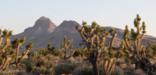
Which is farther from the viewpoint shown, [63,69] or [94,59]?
[63,69]

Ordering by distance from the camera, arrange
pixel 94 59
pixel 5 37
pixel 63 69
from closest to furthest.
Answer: pixel 5 37 → pixel 94 59 → pixel 63 69

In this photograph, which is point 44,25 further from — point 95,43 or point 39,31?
point 95,43

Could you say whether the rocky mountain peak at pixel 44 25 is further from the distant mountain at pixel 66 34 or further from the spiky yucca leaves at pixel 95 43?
the spiky yucca leaves at pixel 95 43

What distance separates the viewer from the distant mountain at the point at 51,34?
111m

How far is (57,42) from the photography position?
112m

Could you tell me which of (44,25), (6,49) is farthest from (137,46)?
(44,25)

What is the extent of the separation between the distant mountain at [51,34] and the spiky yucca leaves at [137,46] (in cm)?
7465

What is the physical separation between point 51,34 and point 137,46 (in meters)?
106

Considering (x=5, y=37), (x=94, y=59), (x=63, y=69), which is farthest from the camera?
(x=63, y=69)

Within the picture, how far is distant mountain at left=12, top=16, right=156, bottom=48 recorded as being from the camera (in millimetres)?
111262

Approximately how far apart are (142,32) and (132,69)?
3474mm

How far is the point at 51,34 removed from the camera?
129250mm

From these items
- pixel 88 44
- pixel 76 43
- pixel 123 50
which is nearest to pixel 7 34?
pixel 88 44

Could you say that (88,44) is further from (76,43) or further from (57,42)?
(57,42)
